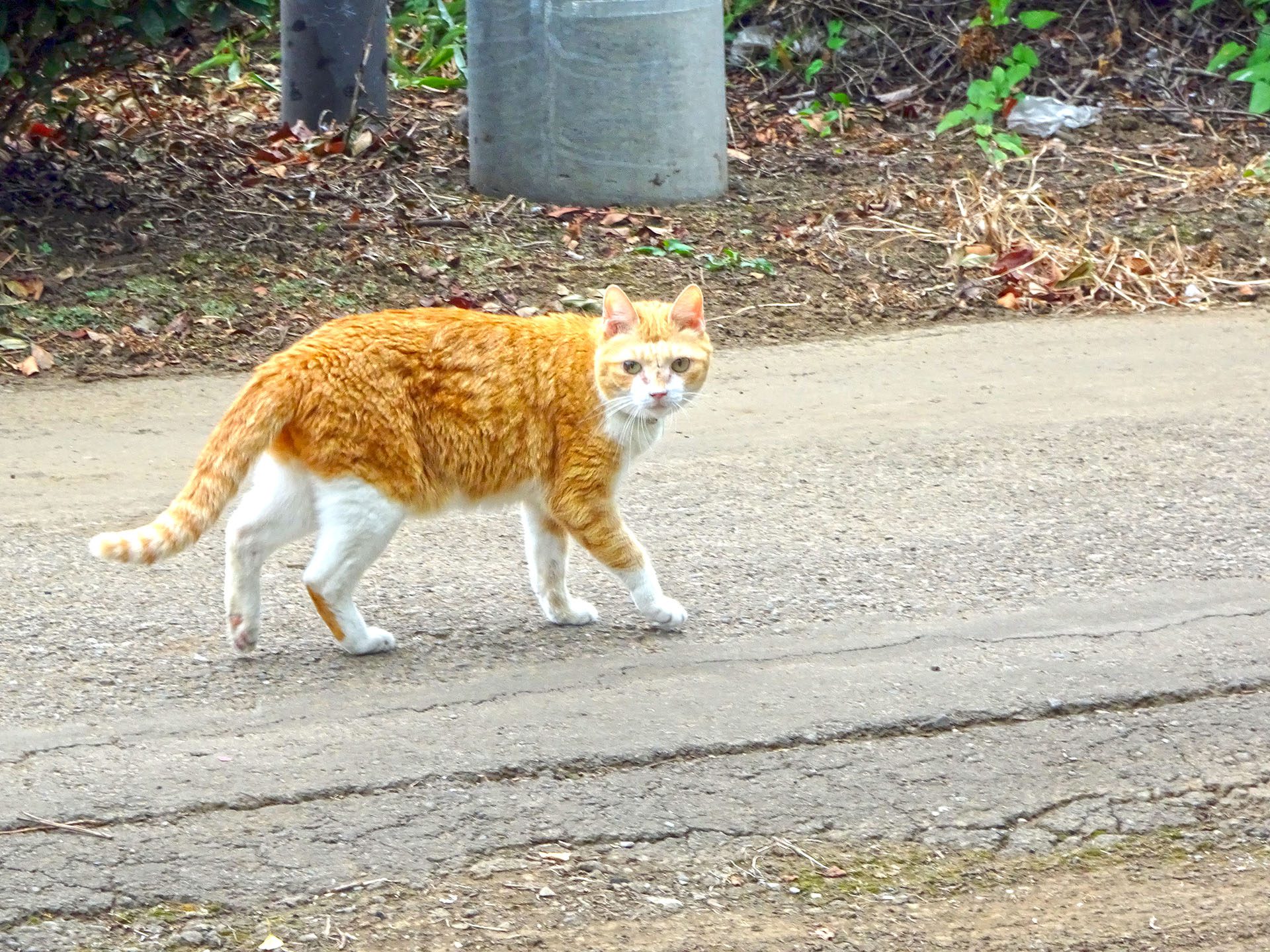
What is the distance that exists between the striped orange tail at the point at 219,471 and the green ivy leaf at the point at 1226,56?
8.83 metres

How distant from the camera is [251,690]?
4.32 m

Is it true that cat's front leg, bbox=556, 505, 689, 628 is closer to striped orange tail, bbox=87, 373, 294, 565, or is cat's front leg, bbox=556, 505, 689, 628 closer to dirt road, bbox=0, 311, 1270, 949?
dirt road, bbox=0, 311, 1270, 949

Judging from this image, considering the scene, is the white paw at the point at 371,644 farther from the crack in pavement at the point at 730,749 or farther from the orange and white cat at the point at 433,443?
the crack in pavement at the point at 730,749

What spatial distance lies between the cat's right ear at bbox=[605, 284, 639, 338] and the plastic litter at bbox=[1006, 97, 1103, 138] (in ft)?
22.0

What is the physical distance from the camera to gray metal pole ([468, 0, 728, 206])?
877 centimetres

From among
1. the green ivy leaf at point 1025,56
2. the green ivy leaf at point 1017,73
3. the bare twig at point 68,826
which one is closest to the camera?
the bare twig at point 68,826

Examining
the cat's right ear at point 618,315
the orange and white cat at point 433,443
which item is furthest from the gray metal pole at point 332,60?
the cat's right ear at point 618,315

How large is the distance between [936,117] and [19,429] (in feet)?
22.6

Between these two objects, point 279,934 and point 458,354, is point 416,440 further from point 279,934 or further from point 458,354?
point 279,934

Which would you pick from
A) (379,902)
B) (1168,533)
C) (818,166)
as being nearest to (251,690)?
(379,902)

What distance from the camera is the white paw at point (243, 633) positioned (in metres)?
4.45

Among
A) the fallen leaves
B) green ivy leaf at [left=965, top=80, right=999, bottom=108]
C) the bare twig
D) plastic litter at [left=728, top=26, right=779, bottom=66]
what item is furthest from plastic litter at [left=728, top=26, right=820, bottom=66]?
the bare twig

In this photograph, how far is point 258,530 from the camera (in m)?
4.39

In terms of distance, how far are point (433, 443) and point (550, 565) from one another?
56 centimetres
